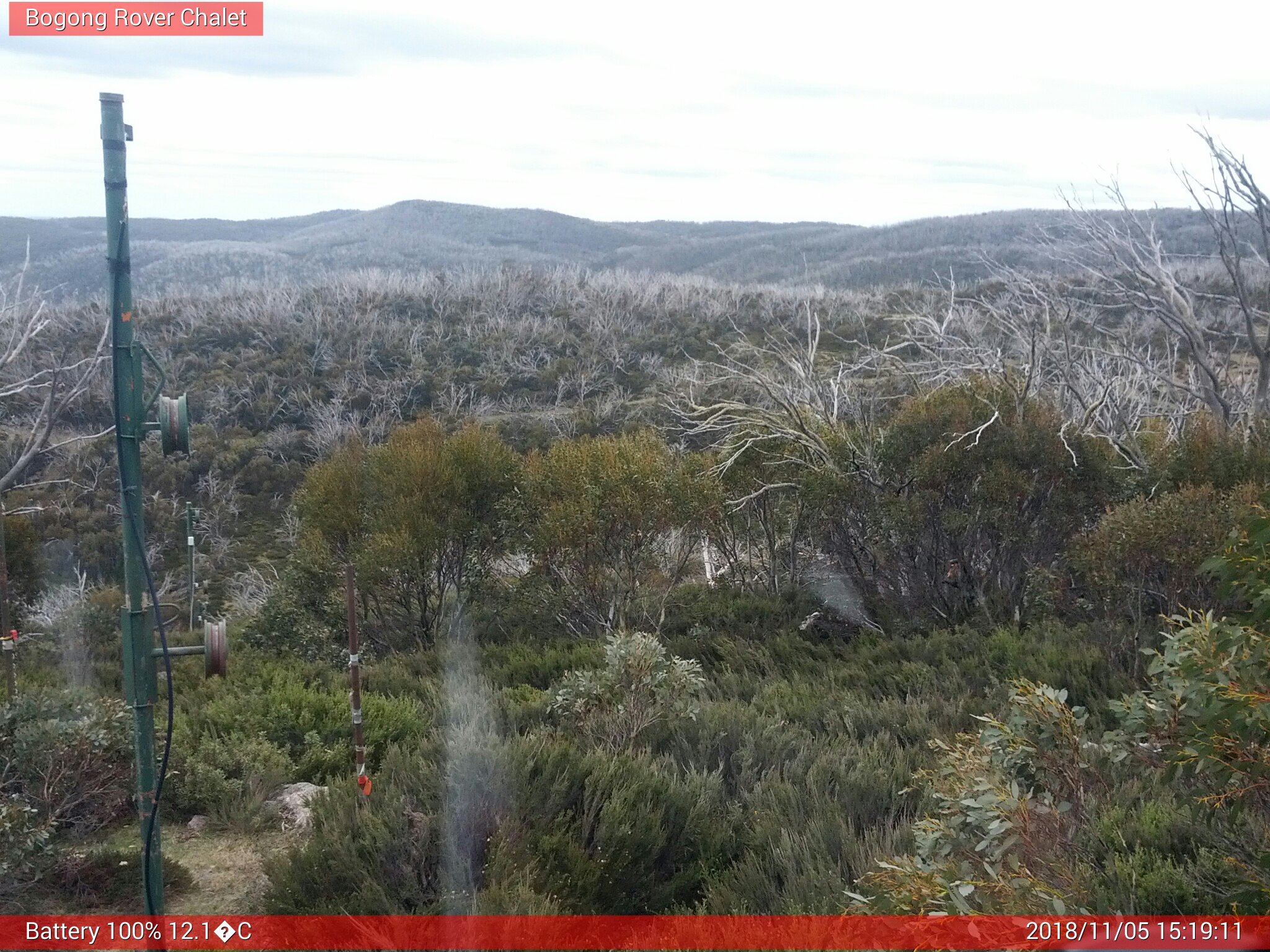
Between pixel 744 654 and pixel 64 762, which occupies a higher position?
pixel 64 762

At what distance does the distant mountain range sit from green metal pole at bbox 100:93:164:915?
2580 centimetres

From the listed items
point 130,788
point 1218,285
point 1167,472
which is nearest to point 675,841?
point 130,788

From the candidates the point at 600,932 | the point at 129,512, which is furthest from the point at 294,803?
the point at 129,512

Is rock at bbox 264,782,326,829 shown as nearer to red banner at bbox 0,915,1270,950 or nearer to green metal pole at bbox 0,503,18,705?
red banner at bbox 0,915,1270,950

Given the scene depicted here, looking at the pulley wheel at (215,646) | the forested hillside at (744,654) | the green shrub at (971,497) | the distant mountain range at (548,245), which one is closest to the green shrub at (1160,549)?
the forested hillside at (744,654)

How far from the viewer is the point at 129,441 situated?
3523 mm

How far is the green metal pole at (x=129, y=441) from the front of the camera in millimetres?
3438

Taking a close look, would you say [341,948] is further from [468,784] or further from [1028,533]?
[1028,533]

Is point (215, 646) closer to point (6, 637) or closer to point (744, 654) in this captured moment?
point (6, 637)

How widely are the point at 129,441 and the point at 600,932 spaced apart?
8.70 ft

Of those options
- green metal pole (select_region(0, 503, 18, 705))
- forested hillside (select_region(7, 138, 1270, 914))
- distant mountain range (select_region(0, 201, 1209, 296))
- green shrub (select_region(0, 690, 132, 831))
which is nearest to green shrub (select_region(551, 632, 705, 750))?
forested hillside (select_region(7, 138, 1270, 914))

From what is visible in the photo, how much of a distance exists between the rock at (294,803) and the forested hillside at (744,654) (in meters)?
0.12

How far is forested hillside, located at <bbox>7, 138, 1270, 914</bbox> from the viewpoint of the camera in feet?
12.7

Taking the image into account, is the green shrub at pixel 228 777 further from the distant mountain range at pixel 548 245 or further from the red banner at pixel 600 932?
the distant mountain range at pixel 548 245
